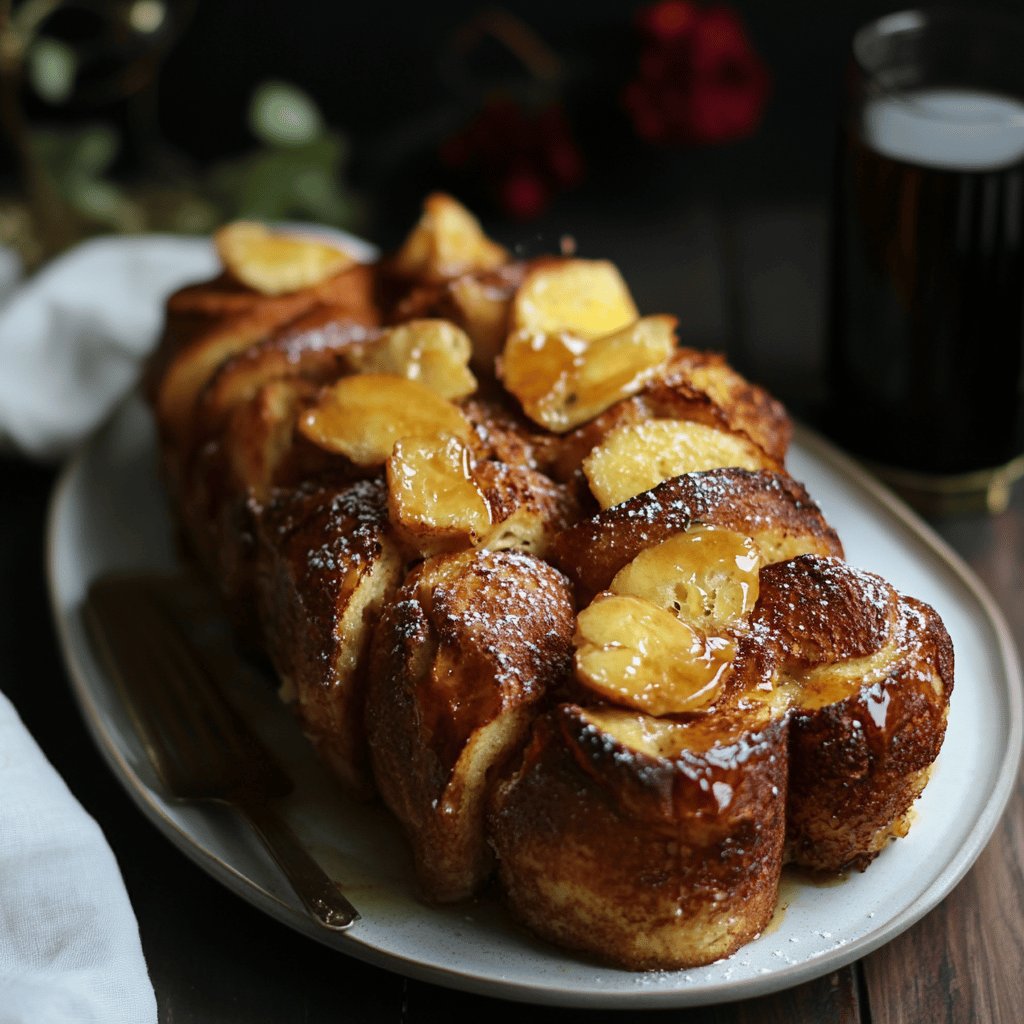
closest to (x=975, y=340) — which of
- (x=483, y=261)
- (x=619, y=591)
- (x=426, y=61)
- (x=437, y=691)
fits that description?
(x=483, y=261)

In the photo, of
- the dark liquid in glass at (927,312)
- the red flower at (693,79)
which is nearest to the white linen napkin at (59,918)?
the dark liquid in glass at (927,312)

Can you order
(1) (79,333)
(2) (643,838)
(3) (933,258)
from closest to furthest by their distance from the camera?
(2) (643,838) < (3) (933,258) < (1) (79,333)

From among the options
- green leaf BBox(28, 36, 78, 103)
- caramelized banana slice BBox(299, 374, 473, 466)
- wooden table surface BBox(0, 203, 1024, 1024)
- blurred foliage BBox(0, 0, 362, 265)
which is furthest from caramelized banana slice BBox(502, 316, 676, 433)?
green leaf BBox(28, 36, 78, 103)

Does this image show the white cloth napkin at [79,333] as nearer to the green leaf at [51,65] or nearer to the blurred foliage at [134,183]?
the blurred foliage at [134,183]

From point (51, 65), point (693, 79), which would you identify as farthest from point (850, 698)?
point (51, 65)

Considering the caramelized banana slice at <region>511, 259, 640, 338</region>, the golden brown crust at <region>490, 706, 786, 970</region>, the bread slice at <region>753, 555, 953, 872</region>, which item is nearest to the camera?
the golden brown crust at <region>490, 706, 786, 970</region>

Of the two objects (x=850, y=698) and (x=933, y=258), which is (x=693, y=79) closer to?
(x=933, y=258)

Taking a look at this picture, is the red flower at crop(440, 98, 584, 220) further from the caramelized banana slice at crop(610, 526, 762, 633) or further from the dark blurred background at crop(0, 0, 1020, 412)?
the caramelized banana slice at crop(610, 526, 762, 633)
